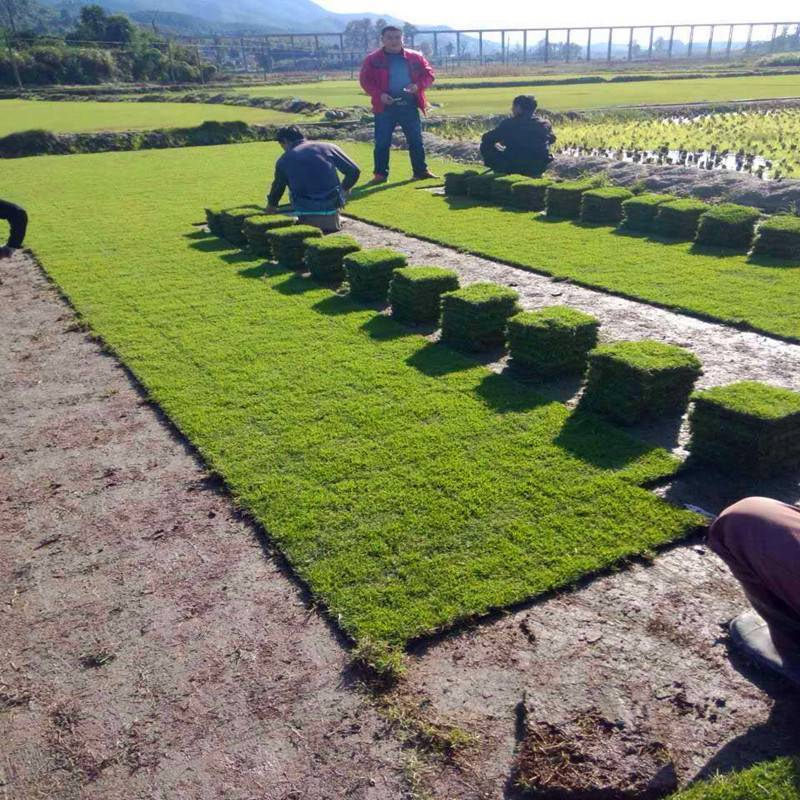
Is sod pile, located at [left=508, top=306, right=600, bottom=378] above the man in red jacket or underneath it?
underneath

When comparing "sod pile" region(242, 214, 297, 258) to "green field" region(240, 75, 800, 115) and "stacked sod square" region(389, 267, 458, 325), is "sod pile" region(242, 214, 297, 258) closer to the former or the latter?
"stacked sod square" region(389, 267, 458, 325)

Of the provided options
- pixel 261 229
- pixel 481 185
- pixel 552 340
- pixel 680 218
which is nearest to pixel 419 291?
pixel 552 340

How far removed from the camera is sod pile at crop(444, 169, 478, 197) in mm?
18031

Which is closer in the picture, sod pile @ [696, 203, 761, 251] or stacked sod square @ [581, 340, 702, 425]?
stacked sod square @ [581, 340, 702, 425]

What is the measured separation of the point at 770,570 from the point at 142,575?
12.5 ft

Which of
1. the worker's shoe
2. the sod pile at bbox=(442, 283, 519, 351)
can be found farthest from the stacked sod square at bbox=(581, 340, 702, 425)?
the worker's shoe

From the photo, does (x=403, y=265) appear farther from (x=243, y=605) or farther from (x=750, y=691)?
(x=750, y=691)

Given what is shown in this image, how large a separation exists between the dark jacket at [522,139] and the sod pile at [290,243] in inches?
286

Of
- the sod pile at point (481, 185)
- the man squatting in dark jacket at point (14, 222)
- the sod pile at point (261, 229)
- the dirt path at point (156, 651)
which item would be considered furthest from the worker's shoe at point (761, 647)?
the sod pile at point (481, 185)

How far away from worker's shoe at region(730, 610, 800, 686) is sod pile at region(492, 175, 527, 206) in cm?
1389

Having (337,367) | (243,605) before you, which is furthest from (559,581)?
(337,367)

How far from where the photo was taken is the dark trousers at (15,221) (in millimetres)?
9312

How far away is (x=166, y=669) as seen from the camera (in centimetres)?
421

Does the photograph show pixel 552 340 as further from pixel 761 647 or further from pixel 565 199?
pixel 565 199
